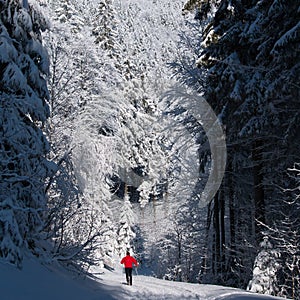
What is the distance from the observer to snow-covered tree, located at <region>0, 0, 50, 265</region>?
8.51 metres

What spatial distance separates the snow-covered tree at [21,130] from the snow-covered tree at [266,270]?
6511 mm

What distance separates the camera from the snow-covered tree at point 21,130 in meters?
8.51

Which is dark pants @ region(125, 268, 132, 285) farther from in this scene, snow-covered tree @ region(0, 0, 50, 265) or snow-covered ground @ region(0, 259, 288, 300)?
snow-covered tree @ region(0, 0, 50, 265)

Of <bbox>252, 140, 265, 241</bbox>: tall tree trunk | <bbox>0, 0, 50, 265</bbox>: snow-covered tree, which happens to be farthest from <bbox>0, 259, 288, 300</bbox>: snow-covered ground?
<bbox>252, 140, 265, 241</bbox>: tall tree trunk

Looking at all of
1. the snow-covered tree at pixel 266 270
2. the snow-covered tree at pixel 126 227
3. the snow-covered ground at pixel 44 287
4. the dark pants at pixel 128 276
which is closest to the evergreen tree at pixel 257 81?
the snow-covered tree at pixel 266 270

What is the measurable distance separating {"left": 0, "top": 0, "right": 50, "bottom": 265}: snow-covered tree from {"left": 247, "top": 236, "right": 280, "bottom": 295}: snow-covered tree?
256 inches

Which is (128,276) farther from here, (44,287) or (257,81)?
(257,81)

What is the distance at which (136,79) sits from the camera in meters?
40.5

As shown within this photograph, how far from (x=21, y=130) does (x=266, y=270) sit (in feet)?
26.5

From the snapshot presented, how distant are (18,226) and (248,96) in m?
8.07

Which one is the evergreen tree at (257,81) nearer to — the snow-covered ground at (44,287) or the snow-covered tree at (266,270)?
the snow-covered tree at (266,270)

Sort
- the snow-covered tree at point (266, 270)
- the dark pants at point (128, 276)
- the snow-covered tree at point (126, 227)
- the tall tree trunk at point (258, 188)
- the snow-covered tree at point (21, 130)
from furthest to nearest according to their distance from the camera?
the snow-covered tree at point (126, 227), the dark pants at point (128, 276), the tall tree trunk at point (258, 188), the snow-covered tree at point (266, 270), the snow-covered tree at point (21, 130)

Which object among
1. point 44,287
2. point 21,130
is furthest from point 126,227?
point 44,287

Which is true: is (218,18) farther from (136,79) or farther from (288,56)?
(136,79)
